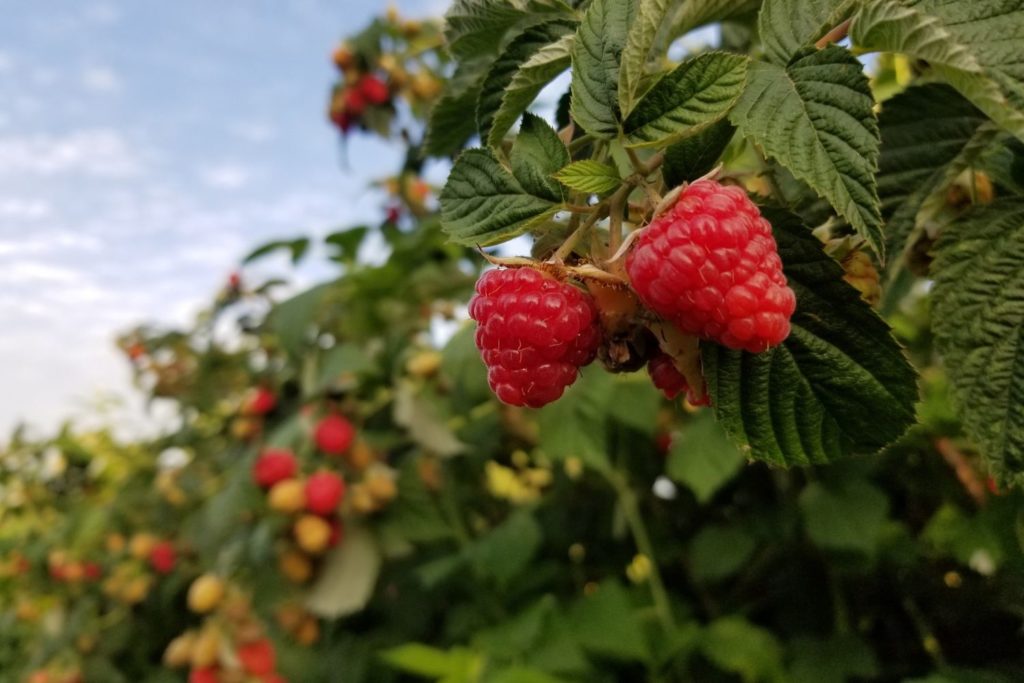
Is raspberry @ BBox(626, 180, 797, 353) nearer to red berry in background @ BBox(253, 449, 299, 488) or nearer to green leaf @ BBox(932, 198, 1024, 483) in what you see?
green leaf @ BBox(932, 198, 1024, 483)

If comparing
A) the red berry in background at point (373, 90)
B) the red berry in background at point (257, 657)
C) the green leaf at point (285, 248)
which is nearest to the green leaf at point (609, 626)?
the red berry in background at point (257, 657)

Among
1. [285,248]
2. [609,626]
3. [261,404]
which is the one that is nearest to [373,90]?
[285,248]

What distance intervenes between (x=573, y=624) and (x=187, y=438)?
1259 millimetres

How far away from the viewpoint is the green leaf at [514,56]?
1.32 feet

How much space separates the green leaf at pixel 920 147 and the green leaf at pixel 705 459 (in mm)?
475

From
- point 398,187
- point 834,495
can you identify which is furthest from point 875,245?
Result: point 398,187

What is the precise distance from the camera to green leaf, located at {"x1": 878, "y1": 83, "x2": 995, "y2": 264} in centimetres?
42

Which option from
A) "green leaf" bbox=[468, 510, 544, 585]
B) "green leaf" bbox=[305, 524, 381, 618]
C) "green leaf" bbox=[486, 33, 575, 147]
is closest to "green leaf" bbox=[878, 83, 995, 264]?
"green leaf" bbox=[486, 33, 575, 147]

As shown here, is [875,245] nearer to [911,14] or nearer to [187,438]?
[911,14]

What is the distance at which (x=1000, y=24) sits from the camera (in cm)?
33

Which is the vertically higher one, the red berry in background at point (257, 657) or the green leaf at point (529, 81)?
the green leaf at point (529, 81)

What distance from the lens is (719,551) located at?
1026 millimetres

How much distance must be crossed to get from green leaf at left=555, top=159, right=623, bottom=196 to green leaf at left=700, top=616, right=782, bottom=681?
0.70 meters

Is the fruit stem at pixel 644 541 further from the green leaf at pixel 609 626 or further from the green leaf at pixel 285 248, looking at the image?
the green leaf at pixel 285 248
